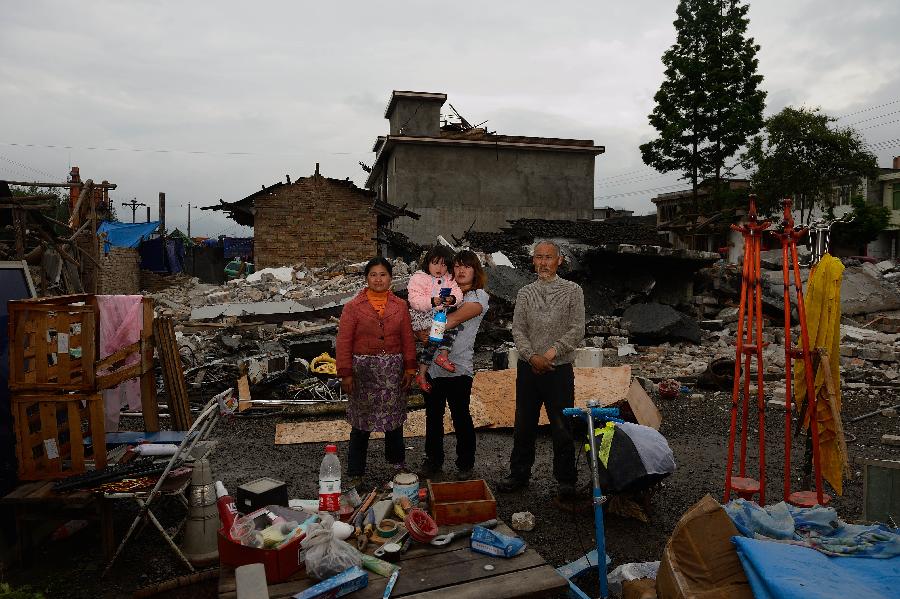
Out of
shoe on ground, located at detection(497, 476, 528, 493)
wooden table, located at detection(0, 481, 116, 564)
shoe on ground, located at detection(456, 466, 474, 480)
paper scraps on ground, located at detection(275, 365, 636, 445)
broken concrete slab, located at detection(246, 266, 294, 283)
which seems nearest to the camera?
wooden table, located at detection(0, 481, 116, 564)

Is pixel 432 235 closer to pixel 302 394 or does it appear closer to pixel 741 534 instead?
pixel 302 394

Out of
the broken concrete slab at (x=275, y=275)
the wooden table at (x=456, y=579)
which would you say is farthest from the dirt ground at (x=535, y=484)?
the broken concrete slab at (x=275, y=275)

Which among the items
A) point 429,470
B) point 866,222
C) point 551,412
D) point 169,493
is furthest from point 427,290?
point 866,222

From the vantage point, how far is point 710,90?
27531mm

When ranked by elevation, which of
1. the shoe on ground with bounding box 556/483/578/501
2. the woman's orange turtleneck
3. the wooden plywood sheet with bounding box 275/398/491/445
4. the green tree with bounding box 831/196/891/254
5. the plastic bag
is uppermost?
the green tree with bounding box 831/196/891/254

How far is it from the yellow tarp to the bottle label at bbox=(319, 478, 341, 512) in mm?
3335

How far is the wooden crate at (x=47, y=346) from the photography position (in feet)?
12.8

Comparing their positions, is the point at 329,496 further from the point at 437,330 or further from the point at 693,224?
the point at 693,224

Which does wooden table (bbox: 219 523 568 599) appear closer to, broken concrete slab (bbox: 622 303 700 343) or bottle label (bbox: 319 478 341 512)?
bottle label (bbox: 319 478 341 512)

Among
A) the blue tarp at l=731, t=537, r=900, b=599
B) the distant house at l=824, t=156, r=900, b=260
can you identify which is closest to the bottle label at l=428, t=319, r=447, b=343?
the blue tarp at l=731, t=537, r=900, b=599

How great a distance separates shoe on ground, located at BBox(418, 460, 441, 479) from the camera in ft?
17.4

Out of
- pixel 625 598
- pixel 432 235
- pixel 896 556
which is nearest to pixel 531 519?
pixel 625 598

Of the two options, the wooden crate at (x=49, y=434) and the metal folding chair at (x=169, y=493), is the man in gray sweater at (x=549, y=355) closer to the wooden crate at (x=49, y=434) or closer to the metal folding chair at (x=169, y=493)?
the metal folding chair at (x=169, y=493)

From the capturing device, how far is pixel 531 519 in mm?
4348
